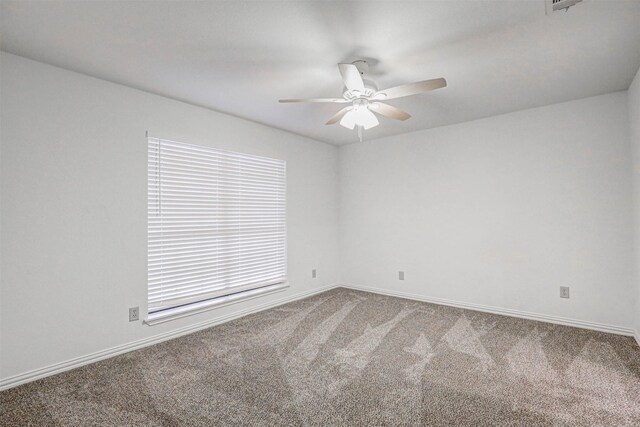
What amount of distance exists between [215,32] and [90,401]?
2517mm

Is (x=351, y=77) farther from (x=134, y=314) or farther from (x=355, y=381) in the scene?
(x=134, y=314)

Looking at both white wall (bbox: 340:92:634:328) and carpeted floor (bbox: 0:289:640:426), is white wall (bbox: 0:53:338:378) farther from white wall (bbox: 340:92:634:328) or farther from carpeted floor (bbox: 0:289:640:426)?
white wall (bbox: 340:92:634:328)

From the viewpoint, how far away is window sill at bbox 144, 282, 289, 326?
2953 mm

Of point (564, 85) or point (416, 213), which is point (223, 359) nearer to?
point (416, 213)

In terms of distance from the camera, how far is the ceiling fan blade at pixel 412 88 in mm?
2047

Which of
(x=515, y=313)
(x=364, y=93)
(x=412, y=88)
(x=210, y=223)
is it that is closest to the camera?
(x=412, y=88)

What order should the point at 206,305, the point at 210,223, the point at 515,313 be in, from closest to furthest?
the point at 206,305 → the point at 210,223 → the point at 515,313

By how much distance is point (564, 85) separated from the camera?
9.29 feet

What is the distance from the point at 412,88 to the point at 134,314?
3033 mm

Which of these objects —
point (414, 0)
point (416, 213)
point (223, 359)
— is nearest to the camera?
point (414, 0)

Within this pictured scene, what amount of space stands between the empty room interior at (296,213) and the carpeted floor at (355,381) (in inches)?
0.8

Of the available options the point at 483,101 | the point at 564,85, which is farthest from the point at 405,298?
the point at 564,85

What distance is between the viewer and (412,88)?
7.18ft

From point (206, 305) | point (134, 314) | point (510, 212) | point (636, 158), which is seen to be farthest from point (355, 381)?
point (636, 158)
